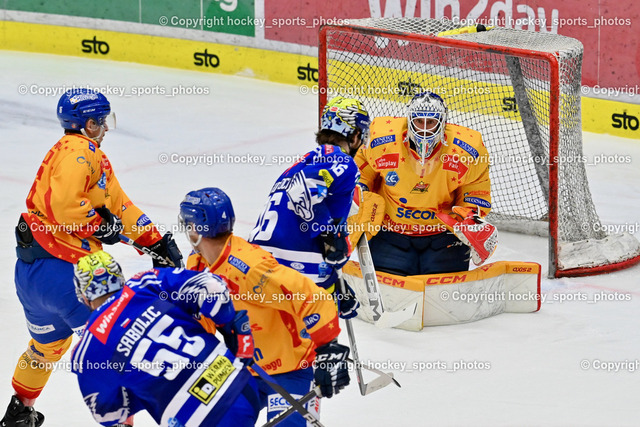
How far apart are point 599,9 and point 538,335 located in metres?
3.91

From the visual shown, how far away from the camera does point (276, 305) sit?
3547mm

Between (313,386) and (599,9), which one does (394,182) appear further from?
(599,9)

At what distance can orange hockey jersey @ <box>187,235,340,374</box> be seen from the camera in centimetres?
348

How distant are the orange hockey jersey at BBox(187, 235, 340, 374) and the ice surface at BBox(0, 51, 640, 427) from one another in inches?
42.5

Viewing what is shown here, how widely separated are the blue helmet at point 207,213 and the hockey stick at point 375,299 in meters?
1.61

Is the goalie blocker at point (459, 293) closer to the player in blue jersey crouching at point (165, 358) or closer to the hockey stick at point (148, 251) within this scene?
the hockey stick at point (148, 251)

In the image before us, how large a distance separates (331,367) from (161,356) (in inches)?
22.6

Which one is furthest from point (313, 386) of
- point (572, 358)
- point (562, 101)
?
point (562, 101)

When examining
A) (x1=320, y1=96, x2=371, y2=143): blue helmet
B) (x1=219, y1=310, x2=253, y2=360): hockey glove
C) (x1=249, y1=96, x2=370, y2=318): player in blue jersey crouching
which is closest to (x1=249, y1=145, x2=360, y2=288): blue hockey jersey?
(x1=249, y1=96, x2=370, y2=318): player in blue jersey crouching

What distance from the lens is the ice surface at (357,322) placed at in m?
4.86

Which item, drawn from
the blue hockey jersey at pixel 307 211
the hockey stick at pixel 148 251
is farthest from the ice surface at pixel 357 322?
the blue hockey jersey at pixel 307 211

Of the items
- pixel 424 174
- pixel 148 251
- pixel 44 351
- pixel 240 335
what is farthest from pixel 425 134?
pixel 240 335

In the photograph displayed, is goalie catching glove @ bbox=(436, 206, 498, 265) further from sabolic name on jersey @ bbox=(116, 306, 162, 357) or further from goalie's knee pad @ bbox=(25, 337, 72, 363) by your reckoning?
sabolic name on jersey @ bbox=(116, 306, 162, 357)

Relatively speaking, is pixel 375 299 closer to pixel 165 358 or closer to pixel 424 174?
pixel 424 174
